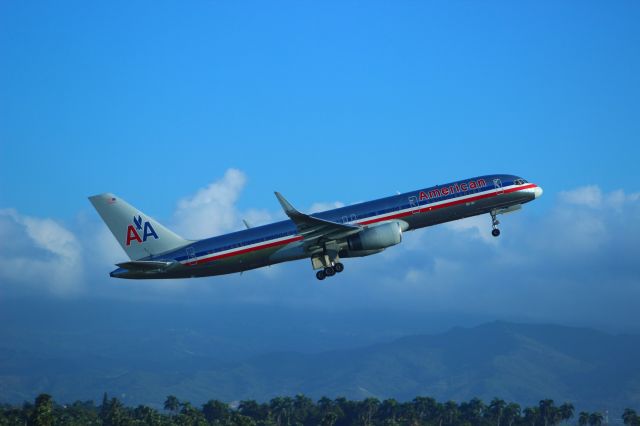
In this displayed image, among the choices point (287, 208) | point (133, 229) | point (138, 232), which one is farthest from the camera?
point (133, 229)

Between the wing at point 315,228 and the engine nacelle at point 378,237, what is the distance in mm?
879

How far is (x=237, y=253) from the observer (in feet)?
306

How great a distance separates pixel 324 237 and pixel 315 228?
6.07ft

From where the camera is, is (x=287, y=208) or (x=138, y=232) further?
(x=138, y=232)

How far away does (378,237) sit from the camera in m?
90.8

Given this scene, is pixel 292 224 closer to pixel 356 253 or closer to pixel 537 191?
pixel 356 253

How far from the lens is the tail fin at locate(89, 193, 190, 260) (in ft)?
314

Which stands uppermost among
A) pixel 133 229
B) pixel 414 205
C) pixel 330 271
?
A: pixel 133 229

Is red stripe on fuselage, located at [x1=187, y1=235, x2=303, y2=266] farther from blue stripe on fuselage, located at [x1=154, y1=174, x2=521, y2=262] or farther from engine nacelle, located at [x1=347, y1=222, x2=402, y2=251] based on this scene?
engine nacelle, located at [x1=347, y1=222, x2=402, y2=251]

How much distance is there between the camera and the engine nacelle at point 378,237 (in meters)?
90.6

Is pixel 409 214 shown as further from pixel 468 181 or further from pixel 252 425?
pixel 252 425

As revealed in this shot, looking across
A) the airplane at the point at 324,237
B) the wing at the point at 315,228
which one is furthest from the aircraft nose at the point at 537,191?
the wing at the point at 315,228

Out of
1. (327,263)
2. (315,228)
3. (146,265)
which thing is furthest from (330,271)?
(146,265)

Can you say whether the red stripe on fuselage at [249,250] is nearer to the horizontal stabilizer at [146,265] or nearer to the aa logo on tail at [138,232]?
the horizontal stabilizer at [146,265]
